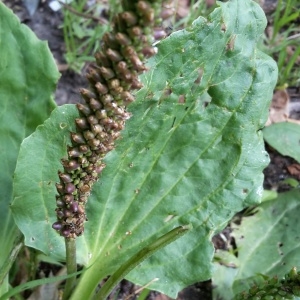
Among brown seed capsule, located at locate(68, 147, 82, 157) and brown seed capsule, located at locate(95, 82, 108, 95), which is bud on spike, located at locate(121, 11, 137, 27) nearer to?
brown seed capsule, located at locate(95, 82, 108, 95)

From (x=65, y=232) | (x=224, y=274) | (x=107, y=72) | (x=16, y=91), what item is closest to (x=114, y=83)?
(x=107, y=72)

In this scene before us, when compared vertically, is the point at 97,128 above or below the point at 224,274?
above

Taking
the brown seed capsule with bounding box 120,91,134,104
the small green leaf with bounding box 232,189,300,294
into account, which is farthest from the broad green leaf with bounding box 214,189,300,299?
the brown seed capsule with bounding box 120,91,134,104

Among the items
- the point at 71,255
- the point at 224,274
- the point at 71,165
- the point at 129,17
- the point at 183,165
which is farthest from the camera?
the point at 224,274

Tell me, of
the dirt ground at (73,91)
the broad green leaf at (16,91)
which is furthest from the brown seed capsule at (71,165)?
the dirt ground at (73,91)

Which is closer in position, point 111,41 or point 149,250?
point 111,41

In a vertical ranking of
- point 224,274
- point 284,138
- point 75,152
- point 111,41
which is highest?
point 111,41

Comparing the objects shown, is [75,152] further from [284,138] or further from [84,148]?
[284,138]
